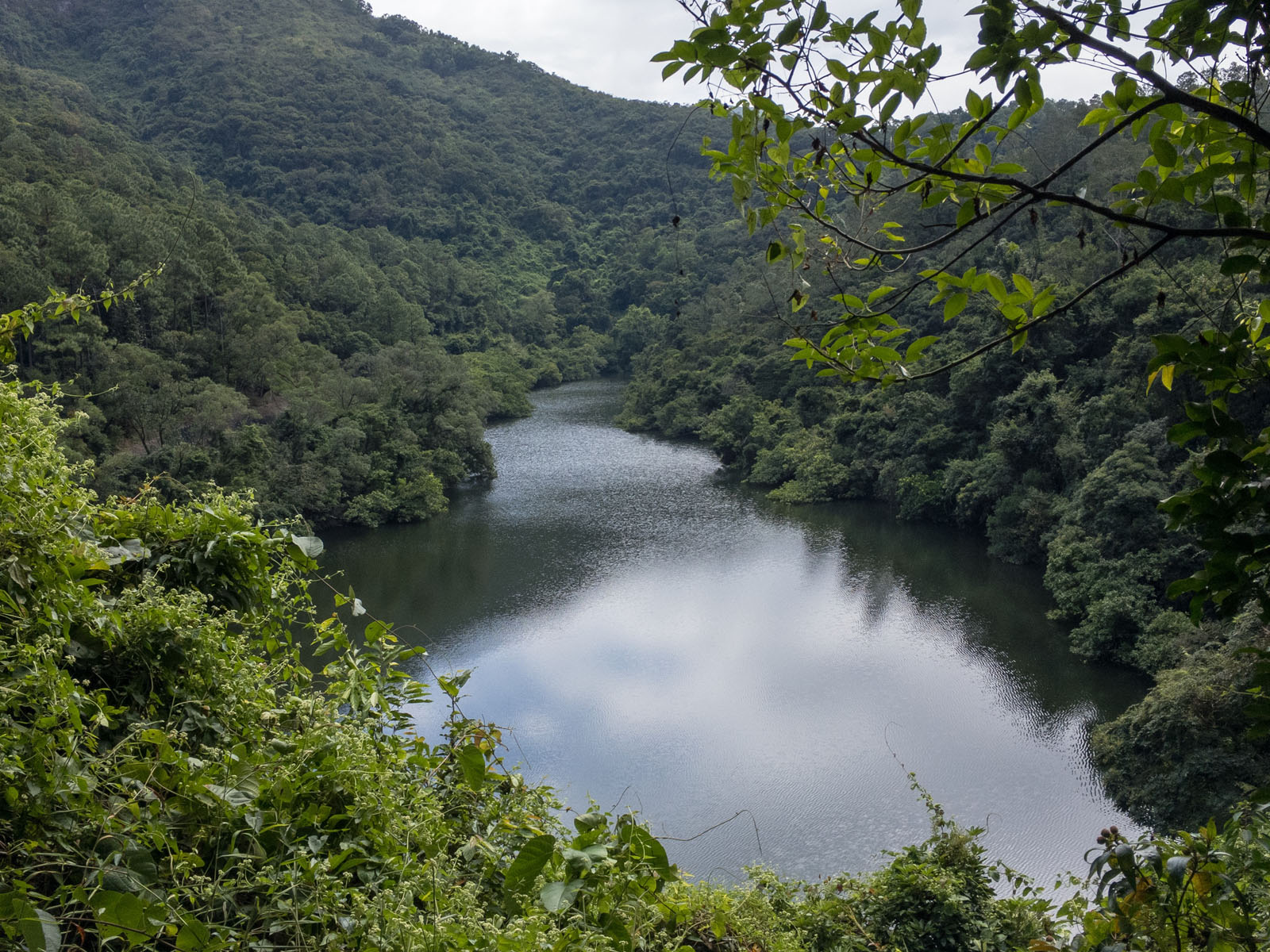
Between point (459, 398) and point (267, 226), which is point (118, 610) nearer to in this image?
point (459, 398)

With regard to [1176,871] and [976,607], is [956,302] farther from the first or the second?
[976,607]

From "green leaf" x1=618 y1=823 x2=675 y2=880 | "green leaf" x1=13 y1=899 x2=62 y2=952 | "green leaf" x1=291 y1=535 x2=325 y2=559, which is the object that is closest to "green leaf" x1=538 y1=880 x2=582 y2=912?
"green leaf" x1=618 y1=823 x2=675 y2=880

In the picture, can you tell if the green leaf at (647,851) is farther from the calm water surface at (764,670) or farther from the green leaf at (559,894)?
the calm water surface at (764,670)

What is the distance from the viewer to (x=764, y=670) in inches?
454

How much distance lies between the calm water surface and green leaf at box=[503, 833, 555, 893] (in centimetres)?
353

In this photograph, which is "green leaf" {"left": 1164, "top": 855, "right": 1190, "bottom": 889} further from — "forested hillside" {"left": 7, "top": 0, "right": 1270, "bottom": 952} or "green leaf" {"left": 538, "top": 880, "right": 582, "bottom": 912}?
"green leaf" {"left": 538, "top": 880, "right": 582, "bottom": 912}

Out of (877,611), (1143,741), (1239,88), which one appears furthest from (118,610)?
(877,611)

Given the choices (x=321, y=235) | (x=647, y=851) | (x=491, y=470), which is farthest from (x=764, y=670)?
(x=321, y=235)

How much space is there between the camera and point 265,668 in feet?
5.83

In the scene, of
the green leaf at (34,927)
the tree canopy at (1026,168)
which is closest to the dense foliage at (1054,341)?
the tree canopy at (1026,168)

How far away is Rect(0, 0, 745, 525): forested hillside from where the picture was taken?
57.4 ft

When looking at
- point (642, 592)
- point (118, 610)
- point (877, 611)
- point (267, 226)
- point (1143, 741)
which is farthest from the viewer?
point (267, 226)

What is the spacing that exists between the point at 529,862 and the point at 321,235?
125 ft

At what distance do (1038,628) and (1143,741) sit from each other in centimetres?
436
